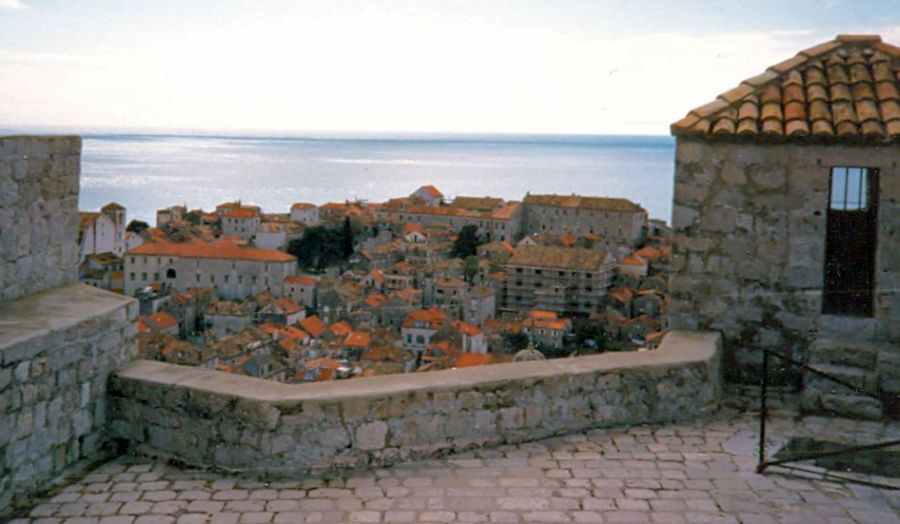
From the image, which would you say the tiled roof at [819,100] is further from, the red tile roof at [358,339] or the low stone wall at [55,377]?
the red tile roof at [358,339]

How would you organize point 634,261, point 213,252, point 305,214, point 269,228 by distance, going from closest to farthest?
1. point 634,261
2. point 213,252
3. point 269,228
4. point 305,214

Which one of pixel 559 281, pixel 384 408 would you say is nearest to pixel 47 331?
pixel 384 408

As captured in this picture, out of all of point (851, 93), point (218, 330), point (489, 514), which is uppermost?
point (851, 93)

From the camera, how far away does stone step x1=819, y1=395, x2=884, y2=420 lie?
4828 millimetres

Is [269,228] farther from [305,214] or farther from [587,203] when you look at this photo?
[587,203]

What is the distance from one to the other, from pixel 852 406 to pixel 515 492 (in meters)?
2.30

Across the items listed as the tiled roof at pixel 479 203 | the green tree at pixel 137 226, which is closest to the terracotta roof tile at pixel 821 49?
the green tree at pixel 137 226

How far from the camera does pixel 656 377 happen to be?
4.65 metres

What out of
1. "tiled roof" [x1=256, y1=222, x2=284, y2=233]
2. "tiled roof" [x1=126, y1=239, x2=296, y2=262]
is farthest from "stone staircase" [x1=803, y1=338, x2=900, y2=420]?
"tiled roof" [x1=256, y1=222, x2=284, y2=233]

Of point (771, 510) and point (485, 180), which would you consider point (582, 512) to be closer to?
point (771, 510)

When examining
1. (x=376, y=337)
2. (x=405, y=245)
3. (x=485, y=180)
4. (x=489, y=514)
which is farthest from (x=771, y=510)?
(x=485, y=180)

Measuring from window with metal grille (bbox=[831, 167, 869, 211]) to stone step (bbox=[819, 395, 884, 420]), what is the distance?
112 cm

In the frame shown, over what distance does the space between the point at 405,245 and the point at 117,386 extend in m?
57.5

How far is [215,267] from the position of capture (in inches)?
2301
